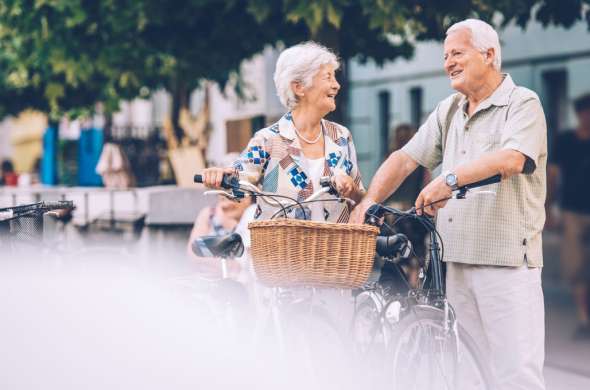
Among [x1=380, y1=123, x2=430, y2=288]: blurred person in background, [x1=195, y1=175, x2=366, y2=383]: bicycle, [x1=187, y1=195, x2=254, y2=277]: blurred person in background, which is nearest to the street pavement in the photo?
[x1=195, y1=175, x2=366, y2=383]: bicycle

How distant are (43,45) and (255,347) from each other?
30.3 feet

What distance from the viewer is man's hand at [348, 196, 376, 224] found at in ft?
17.4

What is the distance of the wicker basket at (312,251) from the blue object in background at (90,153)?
13.8 meters

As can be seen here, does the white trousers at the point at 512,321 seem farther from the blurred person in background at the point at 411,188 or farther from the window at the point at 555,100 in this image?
the window at the point at 555,100

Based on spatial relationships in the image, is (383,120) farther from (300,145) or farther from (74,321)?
(74,321)

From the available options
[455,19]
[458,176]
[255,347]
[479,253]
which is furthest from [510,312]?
[455,19]

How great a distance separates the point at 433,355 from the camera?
4.97m

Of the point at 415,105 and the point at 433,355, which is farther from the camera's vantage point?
the point at 415,105

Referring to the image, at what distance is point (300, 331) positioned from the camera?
5.34 metres

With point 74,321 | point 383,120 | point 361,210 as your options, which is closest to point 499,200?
point 361,210

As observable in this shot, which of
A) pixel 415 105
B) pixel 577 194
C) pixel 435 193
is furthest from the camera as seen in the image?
pixel 415 105

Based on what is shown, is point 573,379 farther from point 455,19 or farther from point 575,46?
point 575,46

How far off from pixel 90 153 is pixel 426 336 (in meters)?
14.1

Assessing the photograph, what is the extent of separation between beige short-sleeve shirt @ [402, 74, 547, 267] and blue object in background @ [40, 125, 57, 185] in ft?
57.7
